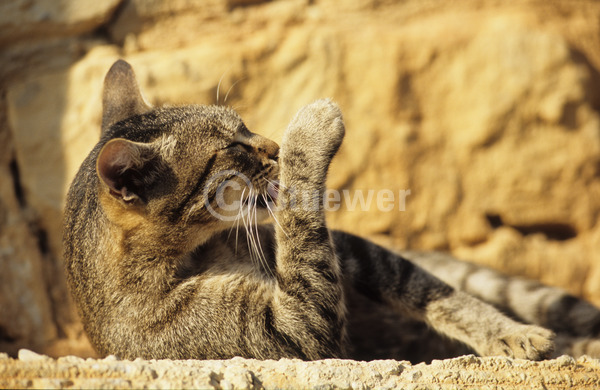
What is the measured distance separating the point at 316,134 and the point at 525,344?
1.35m

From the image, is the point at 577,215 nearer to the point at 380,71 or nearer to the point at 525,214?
the point at 525,214

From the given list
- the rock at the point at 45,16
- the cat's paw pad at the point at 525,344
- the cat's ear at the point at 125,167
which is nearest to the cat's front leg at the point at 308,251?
the cat's ear at the point at 125,167

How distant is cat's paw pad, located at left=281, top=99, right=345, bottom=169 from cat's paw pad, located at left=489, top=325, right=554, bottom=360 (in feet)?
3.88

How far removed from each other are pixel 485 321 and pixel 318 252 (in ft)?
3.26

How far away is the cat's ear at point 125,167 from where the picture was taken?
7.54 ft

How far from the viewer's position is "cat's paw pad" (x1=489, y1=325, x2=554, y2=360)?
108 inches

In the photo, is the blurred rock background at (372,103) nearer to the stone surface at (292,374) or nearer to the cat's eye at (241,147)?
the cat's eye at (241,147)

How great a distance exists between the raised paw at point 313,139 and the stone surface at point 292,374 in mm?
842

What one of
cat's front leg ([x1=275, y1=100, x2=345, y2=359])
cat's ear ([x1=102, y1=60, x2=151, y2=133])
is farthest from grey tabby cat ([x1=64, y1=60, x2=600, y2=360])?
cat's ear ([x1=102, y1=60, x2=151, y2=133])

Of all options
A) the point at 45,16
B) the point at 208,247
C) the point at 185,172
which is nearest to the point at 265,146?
the point at 185,172

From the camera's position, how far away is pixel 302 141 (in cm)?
267

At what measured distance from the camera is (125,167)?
7.75 ft

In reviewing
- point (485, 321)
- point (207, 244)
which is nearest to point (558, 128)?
point (485, 321)

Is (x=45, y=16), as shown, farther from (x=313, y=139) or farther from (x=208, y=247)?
(x=313, y=139)
